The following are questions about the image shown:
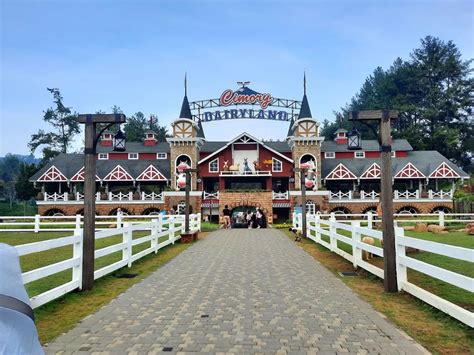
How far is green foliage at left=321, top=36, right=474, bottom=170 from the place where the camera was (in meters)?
52.7

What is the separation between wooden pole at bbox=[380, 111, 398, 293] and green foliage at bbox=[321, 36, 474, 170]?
45.9 m

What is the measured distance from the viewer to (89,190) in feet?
23.8

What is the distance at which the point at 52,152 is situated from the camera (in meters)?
53.4

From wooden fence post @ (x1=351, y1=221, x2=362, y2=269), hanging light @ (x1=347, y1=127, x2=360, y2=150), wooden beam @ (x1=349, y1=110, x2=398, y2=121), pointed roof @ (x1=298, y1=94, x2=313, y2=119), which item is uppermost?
pointed roof @ (x1=298, y1=94, x2=313, y2=119)

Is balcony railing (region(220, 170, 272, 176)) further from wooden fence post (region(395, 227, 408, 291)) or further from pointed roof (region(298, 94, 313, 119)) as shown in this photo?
wooden fence post (region(395, 227, 408, 291))

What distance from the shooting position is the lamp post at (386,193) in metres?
6.59

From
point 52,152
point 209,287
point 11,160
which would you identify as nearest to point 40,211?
point 52,152

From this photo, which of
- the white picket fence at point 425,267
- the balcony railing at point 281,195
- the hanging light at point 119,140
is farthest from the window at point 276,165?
the hanging light at point 119,140

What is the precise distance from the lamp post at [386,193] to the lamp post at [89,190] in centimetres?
472

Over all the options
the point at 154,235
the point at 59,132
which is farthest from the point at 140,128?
the point at 154,235

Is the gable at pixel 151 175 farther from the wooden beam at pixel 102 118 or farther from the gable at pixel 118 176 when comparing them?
the wooden beam at pixel 102 118

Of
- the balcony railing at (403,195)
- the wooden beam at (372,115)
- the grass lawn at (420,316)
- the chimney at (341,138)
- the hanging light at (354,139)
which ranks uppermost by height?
the chimney at (341,138)

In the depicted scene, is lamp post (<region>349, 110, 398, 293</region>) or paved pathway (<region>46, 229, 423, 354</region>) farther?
lamp post (<region>349, 110, 398, 293</region>)

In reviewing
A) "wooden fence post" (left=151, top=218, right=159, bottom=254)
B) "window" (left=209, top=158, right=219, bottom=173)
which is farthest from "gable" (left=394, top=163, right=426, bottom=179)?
"wooden fence post" (left=151, top=218, right=159, bottom=254)
